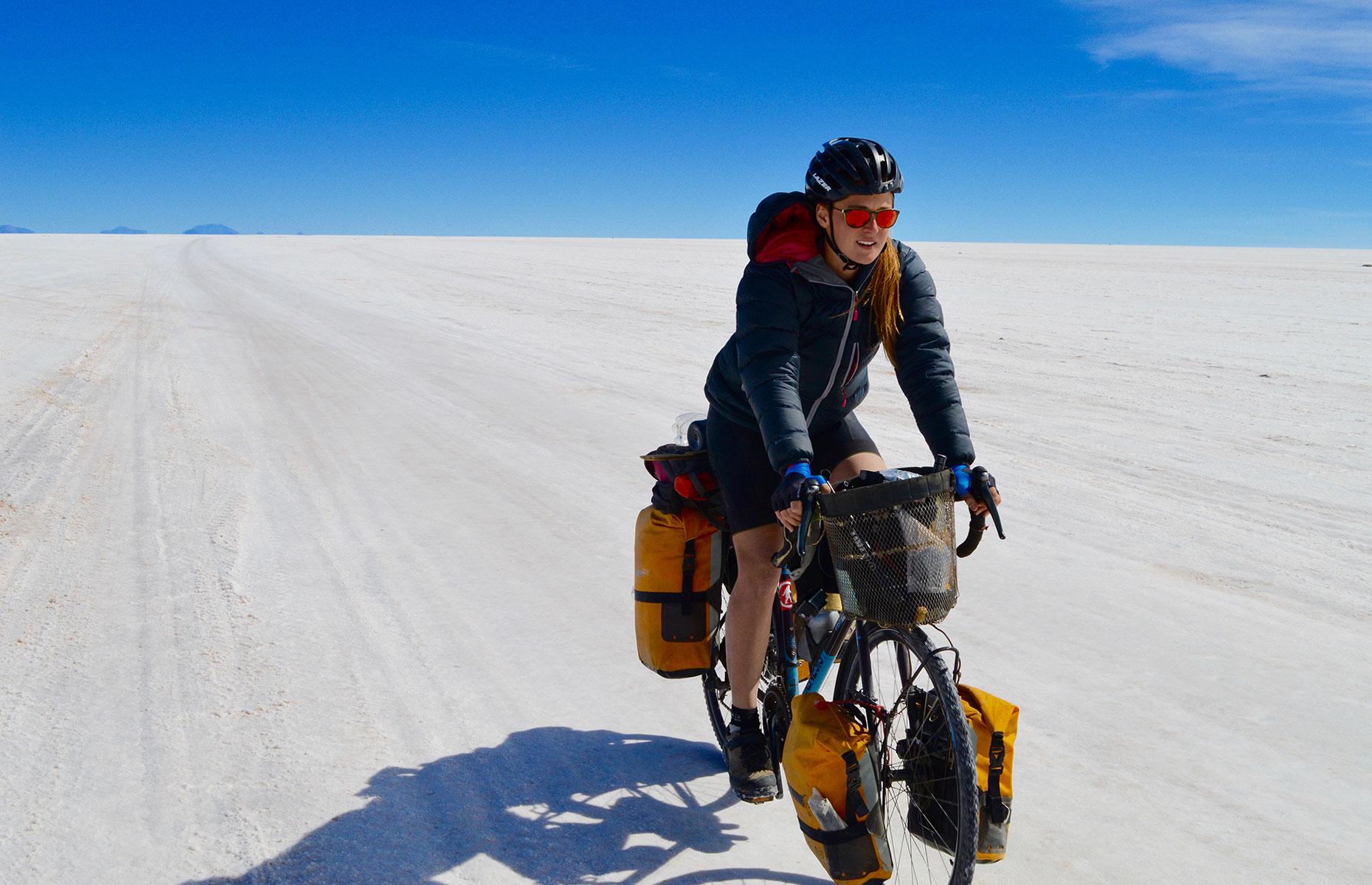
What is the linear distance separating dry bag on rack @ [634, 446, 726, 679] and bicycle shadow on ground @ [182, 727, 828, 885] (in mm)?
413

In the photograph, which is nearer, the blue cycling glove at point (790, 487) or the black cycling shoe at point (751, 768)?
the blue cycling glove at point (790, 487)

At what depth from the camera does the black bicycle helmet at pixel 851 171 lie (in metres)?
2.52

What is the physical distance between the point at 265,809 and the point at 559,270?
28763mm

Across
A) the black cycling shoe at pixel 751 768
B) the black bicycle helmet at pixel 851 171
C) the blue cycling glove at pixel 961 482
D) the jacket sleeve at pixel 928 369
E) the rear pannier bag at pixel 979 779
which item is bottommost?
the black cycling shoe at pixel 751 768

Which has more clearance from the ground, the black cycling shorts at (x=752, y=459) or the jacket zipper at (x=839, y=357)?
the jacket zipper at (x=839, y=357)

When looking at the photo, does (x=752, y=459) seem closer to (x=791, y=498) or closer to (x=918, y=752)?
(x=791, y=498)

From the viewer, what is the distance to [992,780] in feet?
7.33

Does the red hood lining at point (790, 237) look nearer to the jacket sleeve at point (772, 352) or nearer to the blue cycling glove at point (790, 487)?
the jacket sleeve at point (772, 352)

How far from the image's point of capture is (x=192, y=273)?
2861cm

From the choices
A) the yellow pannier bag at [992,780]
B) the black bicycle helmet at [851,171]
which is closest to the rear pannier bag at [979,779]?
the yellow pannier bag at [992,780]

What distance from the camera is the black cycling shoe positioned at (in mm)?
2932

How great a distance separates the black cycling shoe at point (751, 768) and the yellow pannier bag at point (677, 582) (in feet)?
1.04

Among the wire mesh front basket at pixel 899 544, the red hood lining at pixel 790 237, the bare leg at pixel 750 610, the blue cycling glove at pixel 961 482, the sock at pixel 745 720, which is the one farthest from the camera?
the sock at pixel 745 720

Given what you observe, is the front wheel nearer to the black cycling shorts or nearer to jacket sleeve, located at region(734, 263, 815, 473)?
the black cycling shorts
